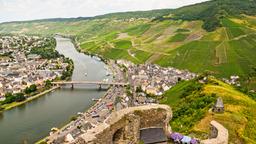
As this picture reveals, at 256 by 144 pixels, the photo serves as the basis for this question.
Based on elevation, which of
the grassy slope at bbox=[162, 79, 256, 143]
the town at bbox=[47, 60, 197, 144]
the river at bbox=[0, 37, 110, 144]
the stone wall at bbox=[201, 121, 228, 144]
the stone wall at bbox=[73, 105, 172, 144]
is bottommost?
the river at bbox=[0, 37, 110, 144]

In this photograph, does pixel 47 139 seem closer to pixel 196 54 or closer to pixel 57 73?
pixel 57 73

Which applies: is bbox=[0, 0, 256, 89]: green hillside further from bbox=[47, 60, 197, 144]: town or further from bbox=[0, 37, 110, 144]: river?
bbox=[0, 37, 110, 144]: river

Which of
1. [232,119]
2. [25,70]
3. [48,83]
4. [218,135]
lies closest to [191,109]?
[232,119]

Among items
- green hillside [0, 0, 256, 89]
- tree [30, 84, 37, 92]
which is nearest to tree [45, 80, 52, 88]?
tree [30, 84, 37, 92]

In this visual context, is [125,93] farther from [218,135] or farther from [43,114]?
[218,135]

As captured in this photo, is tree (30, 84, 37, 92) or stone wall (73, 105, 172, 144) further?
tree (30, 84, 37, 92)

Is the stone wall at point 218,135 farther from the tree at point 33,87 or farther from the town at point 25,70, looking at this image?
the tree at point 33,87

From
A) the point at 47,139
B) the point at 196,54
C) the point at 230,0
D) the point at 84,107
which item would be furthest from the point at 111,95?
the point at 230,0
